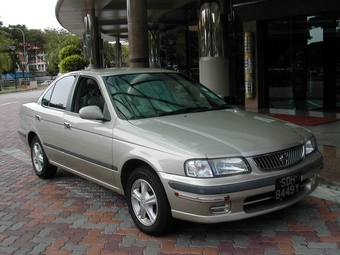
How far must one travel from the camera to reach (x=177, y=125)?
4.21 meters

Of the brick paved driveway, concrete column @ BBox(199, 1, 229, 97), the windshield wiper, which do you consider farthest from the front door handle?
concrete column @ BBox(199, 1, 229, 97)

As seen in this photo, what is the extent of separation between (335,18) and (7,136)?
9.19m

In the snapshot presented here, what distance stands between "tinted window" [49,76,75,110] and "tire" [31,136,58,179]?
2.44 feet

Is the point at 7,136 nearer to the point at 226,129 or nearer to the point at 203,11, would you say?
the point at 203,11

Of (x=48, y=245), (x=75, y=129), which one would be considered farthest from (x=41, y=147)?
(x=48, y=245)

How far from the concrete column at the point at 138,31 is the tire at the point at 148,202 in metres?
5.61

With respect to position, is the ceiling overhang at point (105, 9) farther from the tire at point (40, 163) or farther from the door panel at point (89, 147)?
the door panel at point (89, 147)

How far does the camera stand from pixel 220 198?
350cm

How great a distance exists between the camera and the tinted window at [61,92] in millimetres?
5641

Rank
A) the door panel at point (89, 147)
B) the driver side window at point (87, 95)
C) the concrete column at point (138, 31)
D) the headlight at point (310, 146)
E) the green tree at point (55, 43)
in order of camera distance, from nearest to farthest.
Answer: the headlight at point (310, 146), the door panel at point (89, 147), the driver side window at point (87, 95), the concrete column at point (138, 31), the green tree at point (55, 43)

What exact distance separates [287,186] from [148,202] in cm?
132

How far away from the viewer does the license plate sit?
3.74 m

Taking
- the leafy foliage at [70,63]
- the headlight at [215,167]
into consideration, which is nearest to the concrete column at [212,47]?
the headlight at [215,167]

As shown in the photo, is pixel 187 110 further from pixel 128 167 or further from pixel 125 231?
pixel 125 231
